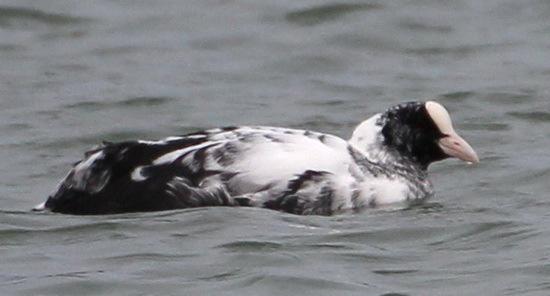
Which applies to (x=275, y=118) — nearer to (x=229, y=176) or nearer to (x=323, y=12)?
(x=323, y=12)

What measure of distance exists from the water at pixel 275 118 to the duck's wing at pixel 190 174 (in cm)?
10

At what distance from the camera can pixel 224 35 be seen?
68.5 ft

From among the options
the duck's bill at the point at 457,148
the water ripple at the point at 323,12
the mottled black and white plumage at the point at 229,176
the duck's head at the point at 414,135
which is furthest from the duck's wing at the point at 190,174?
the water ripple at the point at 323,12

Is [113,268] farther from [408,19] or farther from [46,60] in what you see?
[408,19]

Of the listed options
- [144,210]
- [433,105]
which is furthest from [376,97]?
[144,210]

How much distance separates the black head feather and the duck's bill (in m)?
0.04

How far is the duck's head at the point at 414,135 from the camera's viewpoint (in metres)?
14.2

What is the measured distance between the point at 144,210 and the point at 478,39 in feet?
25.9

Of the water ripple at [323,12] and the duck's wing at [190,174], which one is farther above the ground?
the duck's wing at [190,174]

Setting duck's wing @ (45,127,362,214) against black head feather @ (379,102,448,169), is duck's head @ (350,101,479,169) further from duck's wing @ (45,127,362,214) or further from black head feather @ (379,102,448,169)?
duck's wing @ (45,127,362,214)

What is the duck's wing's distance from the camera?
523 inches

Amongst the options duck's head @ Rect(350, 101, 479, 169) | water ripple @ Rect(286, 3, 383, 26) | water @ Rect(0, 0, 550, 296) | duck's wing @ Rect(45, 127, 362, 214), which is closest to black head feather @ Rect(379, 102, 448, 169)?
duck's head @ Rect(350, 101, 479, 169)

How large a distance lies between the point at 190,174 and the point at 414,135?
1695mm

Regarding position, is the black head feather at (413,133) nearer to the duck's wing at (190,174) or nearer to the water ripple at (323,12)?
the duck's wing at (190,174)
